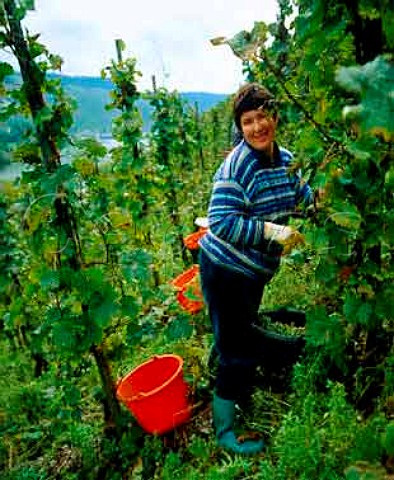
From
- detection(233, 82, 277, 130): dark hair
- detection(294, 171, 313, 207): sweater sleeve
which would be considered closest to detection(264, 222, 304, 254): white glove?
detection(294, 171, 313, 207): sweater sleeve

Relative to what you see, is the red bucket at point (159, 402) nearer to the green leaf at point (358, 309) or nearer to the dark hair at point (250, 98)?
the green leaf at point (358, 309)

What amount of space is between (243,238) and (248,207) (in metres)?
0.20

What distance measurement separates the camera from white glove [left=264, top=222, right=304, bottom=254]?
232 cm

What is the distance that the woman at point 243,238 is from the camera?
105 inches

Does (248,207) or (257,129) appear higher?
(257,129)

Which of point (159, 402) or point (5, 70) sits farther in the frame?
point (159, 402)

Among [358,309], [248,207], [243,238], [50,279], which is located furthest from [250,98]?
[50,279]

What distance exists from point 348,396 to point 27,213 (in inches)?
81.0

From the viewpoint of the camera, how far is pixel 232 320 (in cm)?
295

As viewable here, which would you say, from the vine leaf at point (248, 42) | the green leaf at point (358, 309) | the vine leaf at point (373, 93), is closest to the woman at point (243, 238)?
the green leaf at point (358, 309)

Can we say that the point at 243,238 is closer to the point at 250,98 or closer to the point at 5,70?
the point at 250,98

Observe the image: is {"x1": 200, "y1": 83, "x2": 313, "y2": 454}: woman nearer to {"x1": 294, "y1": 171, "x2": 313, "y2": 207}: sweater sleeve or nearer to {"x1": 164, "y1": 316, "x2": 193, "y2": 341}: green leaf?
{"x1": 294, "y1": 171, "x2": 313, "y2": 207}: sweater sleeve

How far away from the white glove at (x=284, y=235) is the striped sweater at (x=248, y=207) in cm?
4

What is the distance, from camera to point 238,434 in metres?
3.04
